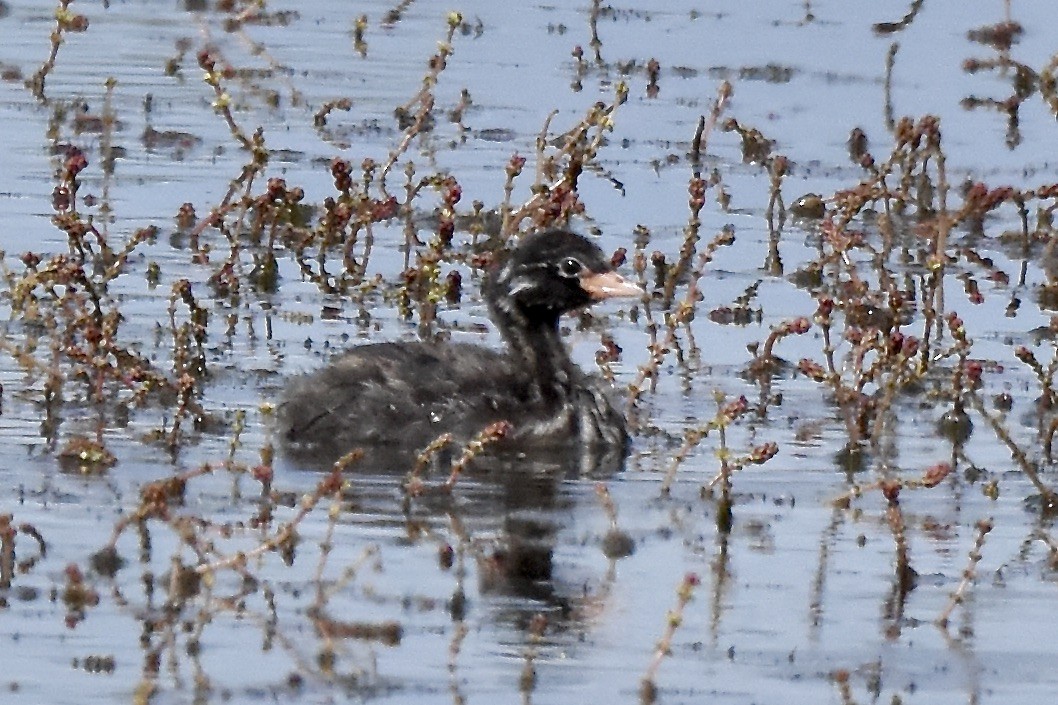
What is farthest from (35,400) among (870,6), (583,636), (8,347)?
(870,6)

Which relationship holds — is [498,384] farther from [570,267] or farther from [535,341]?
[570,267]

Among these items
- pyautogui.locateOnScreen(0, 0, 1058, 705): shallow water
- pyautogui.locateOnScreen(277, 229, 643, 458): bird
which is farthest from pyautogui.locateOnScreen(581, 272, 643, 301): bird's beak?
pyautogui.locateOnScreen(0, 0, 1058, 705): shallow water

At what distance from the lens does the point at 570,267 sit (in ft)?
45.0

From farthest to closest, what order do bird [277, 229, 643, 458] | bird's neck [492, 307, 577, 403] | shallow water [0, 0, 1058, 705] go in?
1. bird's neck [492, 307, 577, 403]
2. bird [277, 229, 643, 458]
3. shallow water [0, 0, 1058, 705]

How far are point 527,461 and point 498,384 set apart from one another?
68cm

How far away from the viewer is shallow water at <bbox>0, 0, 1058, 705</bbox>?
9.38 metres

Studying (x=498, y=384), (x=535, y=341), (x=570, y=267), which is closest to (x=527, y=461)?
(x=498, y=384)

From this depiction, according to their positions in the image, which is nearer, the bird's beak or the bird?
the bird

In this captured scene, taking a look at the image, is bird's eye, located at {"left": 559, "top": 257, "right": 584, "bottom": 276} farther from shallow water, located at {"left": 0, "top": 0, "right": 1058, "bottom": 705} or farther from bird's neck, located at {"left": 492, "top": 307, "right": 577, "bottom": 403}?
shallow water, located at {"left": 0, "top": 0, "right": 1058, "bottom": 705}

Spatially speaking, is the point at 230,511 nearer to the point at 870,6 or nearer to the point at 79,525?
the point at 79,525

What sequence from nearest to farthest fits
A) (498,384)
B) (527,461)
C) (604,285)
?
(527,461), (498,384), (604,285)

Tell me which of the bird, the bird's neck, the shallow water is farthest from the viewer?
the bird's neck

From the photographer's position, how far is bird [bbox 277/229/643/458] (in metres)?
12.9

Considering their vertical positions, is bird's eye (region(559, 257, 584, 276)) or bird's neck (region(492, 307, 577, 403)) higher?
bird's eye (region(559, 257, 584, 276))
